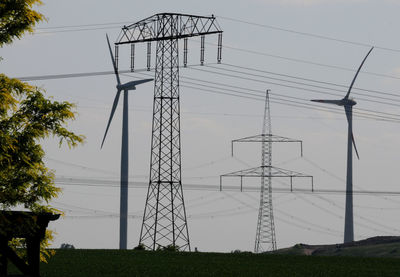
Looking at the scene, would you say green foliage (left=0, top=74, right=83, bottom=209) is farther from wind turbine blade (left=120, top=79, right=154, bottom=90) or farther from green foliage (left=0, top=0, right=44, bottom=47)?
wind turbine blade (left=120, top=79, right=154, bottom=90)

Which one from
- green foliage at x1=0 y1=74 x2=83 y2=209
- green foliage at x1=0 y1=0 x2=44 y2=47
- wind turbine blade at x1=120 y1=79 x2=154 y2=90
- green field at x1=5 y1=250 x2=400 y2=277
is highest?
wind turbine blade at x1=120 y1=79 x2=154 y2=90

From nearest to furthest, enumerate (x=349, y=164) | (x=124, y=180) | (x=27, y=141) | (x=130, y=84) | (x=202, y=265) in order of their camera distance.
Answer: (x=27, y=141) → (x=202, y=265) → (x=124, y=180) → (x=130, y=84) → (x=349, y=164)

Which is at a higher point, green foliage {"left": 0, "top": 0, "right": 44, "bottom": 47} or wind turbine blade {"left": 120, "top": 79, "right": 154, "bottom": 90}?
wind turbine blade {"left": 120, "top": 79, "right": 154, "bottom": 90}

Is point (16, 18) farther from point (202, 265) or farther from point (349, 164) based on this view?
point (349, 164)

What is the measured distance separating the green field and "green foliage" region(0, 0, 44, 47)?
638 inches

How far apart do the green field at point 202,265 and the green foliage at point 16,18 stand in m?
16.2

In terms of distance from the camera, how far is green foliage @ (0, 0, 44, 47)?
3138cm

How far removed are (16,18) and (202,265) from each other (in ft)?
88.2

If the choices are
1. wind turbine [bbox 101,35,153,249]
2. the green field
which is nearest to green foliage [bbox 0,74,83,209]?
the green field

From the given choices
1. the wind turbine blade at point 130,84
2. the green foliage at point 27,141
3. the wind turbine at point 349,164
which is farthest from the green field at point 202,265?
the wind turbine at point 349,164

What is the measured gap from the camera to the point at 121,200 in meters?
91.5

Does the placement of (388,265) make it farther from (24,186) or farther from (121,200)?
(121,200)

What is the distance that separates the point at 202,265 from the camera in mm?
53219

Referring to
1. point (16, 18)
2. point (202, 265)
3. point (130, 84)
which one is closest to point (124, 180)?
point (130, 84)
